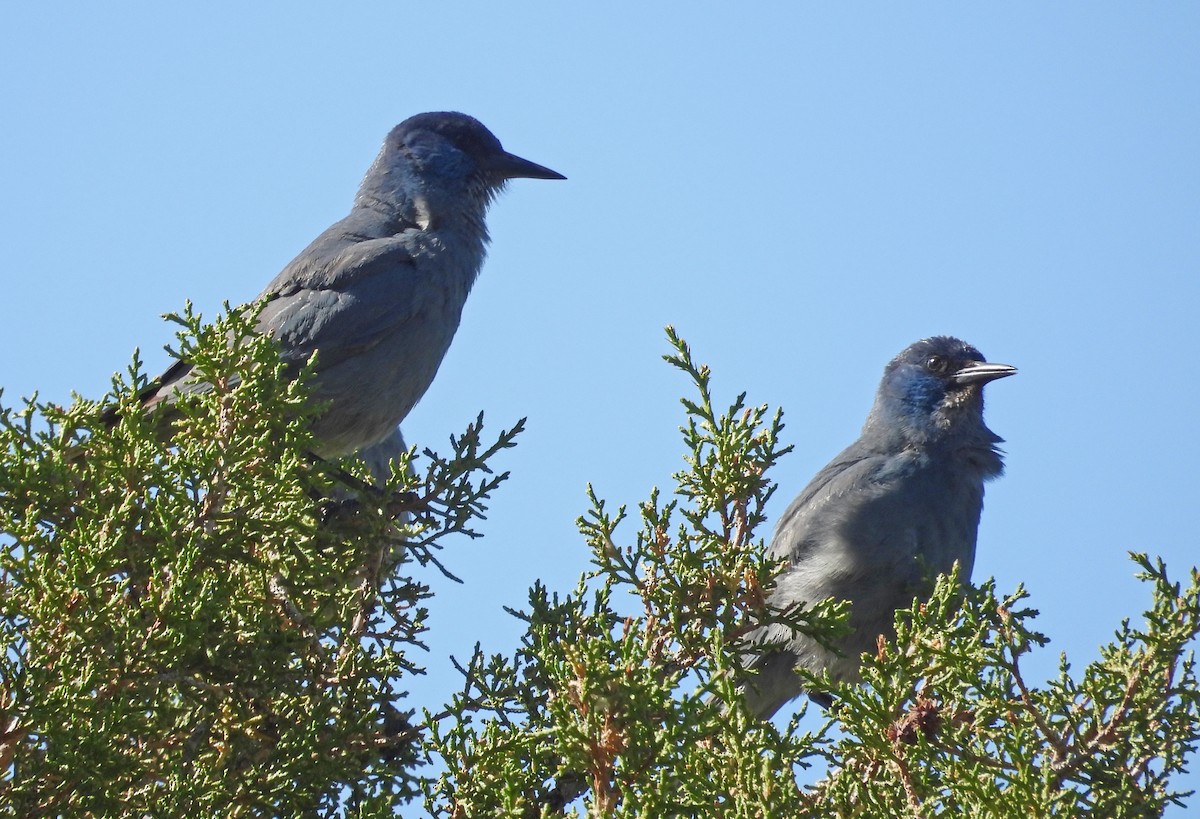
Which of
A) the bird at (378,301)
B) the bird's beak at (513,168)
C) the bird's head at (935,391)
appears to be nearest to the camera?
the bird at (378,301)

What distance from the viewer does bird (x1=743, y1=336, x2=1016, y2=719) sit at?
6.80 m

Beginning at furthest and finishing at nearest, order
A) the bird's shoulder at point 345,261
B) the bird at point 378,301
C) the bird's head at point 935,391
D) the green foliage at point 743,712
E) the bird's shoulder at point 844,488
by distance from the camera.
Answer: the bird's head at point 935,391
the bird's shoulder at point 844,488
the bird's shoulder at point 345,261
the bird at point 378,301
the green foliage at point 743,712

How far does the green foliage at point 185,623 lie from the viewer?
3.31 m

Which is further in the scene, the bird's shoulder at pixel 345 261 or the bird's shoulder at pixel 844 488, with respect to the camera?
the bird's shoulder at pixel 844 488

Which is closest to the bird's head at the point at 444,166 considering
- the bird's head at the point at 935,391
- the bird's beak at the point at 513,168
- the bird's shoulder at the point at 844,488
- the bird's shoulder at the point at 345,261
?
the bird's beak at the point at 513,168

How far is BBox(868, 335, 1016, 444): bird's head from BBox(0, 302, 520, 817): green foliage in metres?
4.04

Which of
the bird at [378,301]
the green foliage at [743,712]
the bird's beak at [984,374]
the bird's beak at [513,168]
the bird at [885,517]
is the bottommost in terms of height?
the green foliage at [743,712]

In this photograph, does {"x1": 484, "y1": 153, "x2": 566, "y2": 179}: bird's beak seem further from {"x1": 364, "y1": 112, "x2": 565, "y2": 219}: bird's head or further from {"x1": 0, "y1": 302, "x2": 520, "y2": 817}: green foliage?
{"x1": 0, "y1": 302, "x2": 520, "y2": 817}: green foliage

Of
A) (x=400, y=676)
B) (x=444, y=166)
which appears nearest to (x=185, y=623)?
(x=400, y=676)

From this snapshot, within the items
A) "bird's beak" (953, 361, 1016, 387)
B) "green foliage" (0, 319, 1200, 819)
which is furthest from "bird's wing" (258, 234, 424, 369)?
"bird's beak" (953, 361, 1016, 387)

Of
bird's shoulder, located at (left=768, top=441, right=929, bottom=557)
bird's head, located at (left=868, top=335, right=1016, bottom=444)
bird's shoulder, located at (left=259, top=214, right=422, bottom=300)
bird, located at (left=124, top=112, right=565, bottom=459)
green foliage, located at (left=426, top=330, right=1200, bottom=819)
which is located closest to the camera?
green foliage, located at (left=426, top=330, right=1200, bottom=819)

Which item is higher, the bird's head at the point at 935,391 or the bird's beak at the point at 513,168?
the bird's beak at the point at 513,168

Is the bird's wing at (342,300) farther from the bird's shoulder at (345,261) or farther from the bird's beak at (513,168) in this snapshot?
the bird's beak at (513,168)

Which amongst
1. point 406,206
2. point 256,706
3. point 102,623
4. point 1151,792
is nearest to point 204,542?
point 102,623
